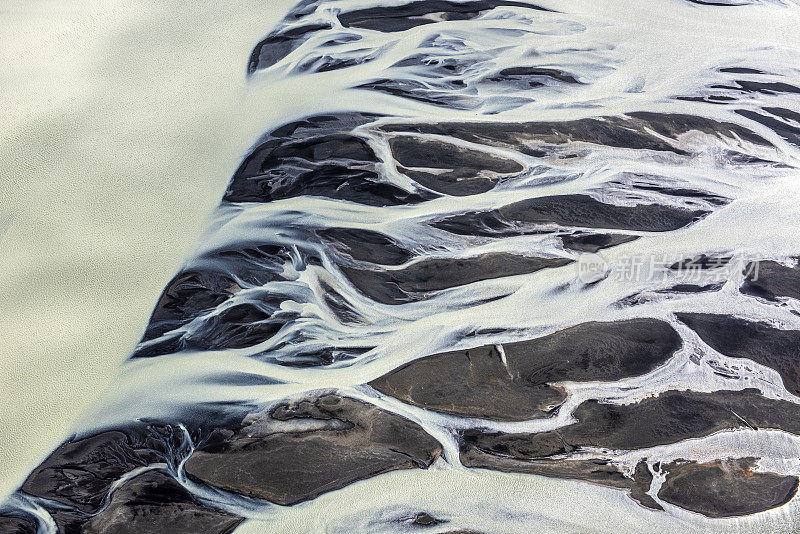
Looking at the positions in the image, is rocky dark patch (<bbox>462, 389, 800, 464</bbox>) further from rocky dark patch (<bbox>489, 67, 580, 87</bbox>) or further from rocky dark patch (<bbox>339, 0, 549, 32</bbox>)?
rocky dark patch (<bbox>339, 0, 549, 32</bbox>)

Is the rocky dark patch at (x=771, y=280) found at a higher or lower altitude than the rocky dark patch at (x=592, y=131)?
lower

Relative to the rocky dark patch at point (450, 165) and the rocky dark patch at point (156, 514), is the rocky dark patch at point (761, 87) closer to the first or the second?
the rocky dark patch at point (450, 165)

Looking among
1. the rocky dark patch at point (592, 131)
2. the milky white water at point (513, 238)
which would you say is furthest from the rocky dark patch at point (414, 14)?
the rocky dark patch at point (592, 131)

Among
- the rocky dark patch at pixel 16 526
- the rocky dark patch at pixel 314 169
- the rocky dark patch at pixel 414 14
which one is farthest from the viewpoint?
the rocky dark patch at pixel 414 14

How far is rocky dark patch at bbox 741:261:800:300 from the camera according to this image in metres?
1.27

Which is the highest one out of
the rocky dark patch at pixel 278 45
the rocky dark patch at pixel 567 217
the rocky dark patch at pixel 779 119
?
the rocky dark patch at pixel 278 45

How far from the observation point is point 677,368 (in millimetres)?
1179

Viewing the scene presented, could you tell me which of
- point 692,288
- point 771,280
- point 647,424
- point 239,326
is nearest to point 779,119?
point 771,280

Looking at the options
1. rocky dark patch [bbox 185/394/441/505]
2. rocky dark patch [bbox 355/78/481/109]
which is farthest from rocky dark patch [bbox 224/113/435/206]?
rocky dark patch [bbox 185/394/441/505]

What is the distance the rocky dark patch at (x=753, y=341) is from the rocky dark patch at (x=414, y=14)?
3.24ft

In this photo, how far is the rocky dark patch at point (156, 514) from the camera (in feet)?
3.32

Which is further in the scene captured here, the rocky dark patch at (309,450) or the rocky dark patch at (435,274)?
the rocky dark patch at (435,274)

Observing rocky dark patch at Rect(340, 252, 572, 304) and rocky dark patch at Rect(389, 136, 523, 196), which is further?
rocky dark patch at Rect(389, 136, 523, 196)

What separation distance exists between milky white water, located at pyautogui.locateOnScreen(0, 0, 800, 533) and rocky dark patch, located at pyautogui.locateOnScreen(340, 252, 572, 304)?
0.06 feet
